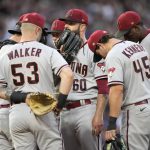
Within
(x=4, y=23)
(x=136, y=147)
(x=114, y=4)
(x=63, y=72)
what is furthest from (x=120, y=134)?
(x=114, y=4)

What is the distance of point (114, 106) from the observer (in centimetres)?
688

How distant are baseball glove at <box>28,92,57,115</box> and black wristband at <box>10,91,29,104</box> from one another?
0.10m

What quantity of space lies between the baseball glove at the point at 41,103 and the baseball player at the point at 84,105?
831mm

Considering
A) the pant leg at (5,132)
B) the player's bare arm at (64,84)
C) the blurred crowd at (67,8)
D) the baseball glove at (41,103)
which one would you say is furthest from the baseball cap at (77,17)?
the blurred crowd at (67,8)

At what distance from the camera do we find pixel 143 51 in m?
7.20

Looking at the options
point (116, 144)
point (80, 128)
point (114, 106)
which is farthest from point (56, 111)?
point (116, 144)

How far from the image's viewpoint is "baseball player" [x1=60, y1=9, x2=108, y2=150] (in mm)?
7562

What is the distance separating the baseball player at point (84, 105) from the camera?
756cm

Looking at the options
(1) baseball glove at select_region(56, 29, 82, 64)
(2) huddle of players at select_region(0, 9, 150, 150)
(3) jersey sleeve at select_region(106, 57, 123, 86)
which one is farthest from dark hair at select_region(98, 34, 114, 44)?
(1) baseball glove at select_region(56, 29, 82, 64)

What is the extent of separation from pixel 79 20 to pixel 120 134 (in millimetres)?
1744

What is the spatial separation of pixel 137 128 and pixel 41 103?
3.64 feet

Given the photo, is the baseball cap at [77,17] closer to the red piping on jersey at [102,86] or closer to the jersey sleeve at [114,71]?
A: the red piping on jersey at [102,86]

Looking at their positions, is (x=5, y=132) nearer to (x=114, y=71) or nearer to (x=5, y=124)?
(x=5, y=124)

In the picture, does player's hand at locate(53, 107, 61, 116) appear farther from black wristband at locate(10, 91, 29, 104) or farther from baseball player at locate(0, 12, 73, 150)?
black wristband at locate(10, 91, 29, 104)
